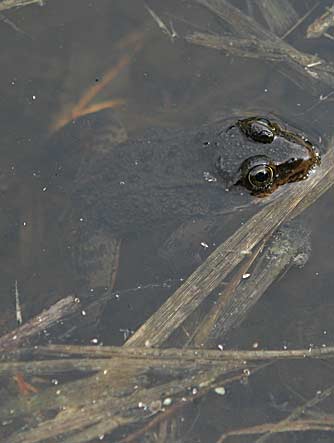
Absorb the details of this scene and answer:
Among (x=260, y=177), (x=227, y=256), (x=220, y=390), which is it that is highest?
(x=260, y=177)

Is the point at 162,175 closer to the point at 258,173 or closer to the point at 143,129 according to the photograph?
the point at 143,129

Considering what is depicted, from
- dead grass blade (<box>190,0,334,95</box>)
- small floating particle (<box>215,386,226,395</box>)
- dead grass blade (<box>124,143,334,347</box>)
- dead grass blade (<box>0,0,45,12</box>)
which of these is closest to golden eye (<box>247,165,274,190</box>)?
dead grass blade (<box>124,143,334,347</box>)

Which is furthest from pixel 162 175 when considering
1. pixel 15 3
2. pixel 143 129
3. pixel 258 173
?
pixel 15 3

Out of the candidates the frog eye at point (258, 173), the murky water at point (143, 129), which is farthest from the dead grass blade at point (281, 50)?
the frog eye at point (258, 173)

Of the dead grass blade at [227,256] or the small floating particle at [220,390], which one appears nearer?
the small floating particle at [220,390]

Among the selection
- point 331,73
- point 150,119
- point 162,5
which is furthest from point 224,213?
point 162,5

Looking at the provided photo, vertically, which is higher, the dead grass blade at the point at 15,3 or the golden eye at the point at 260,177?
the dead grass blade at the point at 15,3

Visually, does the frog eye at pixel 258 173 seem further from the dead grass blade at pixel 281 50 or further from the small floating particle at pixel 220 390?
the small floating particle at pixel 220 390
